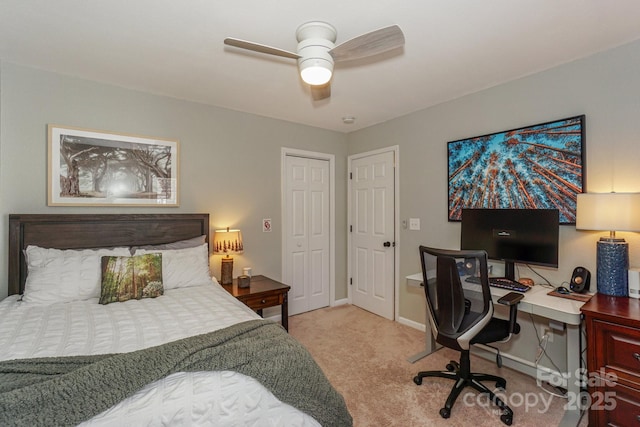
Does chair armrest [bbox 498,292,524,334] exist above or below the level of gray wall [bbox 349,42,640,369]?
below

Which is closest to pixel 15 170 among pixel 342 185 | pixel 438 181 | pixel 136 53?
pixel 136 53

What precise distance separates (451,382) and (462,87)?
2493mm

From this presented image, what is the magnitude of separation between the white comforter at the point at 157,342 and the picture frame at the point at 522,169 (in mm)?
2249

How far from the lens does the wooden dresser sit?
5.20 feet

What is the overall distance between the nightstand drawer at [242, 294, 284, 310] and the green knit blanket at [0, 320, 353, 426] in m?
1.21

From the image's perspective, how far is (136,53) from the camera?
213cm

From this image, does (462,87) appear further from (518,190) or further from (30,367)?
(30,367)

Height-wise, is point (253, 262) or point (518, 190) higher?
point (518, 190)

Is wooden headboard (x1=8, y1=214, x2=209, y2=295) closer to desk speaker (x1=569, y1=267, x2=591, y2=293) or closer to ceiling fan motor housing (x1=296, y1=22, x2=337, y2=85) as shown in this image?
ceiling fan motor housing (x1=296, y1=22, x2=337, y2=85)

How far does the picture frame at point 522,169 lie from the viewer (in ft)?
7.27

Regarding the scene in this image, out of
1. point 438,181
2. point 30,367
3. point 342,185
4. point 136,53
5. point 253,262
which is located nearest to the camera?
point 30,367

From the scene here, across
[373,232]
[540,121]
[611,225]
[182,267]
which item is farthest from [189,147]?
[611,225]

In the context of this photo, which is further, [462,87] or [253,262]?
[253,262]

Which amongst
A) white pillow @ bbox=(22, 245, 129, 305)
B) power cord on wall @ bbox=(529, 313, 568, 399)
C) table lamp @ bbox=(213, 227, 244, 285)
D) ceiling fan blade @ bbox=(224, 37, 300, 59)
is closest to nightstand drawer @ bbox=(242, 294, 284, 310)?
table lamp @ bbox=(213, 227, 244, 285)
